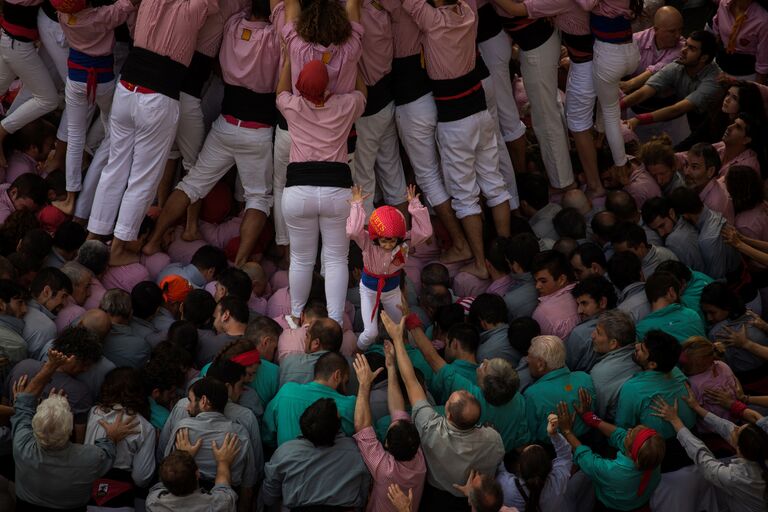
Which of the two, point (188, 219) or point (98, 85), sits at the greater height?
point (98, 85)

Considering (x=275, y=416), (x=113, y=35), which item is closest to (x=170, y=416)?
(x=275, y=416)

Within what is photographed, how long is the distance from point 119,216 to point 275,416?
1852mm

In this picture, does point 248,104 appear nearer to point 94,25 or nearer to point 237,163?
point 237,163

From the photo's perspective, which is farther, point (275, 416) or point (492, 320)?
point (492, 320)

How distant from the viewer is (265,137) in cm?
693

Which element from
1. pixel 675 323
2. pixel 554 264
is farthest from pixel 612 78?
pixel 675 323

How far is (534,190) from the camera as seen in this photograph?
748cm

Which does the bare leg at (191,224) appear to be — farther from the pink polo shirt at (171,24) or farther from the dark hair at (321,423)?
the dark hair at (321,423)

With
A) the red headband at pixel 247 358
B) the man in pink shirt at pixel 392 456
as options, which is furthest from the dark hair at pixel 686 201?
the red headband at pixel 247 358

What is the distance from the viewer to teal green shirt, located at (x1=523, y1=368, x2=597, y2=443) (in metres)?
5.82

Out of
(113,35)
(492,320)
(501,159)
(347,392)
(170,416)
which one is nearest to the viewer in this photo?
(170,416)

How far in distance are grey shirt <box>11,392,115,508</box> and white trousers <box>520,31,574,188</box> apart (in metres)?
3.74

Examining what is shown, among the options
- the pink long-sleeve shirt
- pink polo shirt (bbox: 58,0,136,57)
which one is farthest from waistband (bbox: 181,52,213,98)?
the pink long-sleeve shirt

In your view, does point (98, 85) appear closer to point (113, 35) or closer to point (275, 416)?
point (113, 35)
